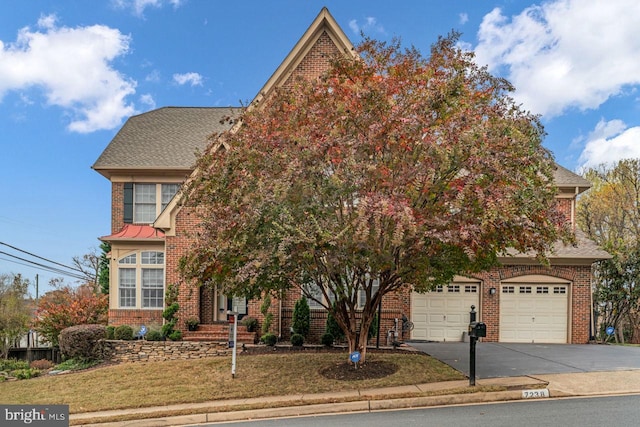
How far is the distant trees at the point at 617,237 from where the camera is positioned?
2006cm

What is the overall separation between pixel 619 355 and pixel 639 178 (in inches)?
637

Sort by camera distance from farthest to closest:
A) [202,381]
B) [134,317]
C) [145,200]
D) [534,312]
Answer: [145,200] < [534,312] < [134,317] < [202,381]

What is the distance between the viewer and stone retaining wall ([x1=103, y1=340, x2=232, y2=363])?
14.8 metres

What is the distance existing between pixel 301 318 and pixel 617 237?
19.8 metres

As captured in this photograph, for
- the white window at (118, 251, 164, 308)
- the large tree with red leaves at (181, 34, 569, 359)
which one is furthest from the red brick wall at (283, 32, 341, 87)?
the white window at (118, 251, 164, 308)

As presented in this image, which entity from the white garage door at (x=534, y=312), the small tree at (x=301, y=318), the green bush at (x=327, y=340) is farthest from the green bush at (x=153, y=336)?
the white garage door at (x=534, y=312)

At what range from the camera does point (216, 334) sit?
16.0 meters

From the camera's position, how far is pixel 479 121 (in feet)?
29.5

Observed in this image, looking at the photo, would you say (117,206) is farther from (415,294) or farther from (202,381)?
(415,294)

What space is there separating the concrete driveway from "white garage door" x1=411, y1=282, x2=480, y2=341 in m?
1.27

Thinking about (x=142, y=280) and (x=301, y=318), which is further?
(x=142, y=280)

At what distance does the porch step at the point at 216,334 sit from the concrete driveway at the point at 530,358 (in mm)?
5937

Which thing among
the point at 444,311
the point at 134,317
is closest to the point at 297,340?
the point at 444,311

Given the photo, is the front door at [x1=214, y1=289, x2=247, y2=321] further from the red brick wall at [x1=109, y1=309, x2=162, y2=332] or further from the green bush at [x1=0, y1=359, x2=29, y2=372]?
the green bush at [x1=0, y1=359, x2=29, y2=372]
